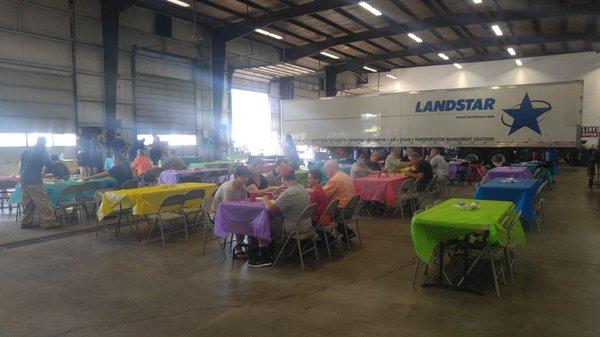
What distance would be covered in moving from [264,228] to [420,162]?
4360 millimetres

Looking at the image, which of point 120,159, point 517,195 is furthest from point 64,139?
point 517,195

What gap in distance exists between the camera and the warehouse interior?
11.4 ft

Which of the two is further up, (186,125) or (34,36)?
(34,36)

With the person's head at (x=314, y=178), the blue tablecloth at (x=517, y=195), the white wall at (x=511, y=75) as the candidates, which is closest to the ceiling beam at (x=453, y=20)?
the white wall at (x=511, y=75)

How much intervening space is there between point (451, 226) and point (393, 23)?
13811mm

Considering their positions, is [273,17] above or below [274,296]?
above

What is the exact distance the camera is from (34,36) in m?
11.4

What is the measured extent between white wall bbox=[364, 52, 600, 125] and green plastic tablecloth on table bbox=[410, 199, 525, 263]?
20412mm

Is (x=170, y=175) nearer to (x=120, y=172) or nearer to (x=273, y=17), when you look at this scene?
(x=120, y=172)

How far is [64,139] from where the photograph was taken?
1270 centimetres

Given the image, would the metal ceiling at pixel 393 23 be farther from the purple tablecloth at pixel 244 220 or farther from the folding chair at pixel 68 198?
the purple tablecloth at pixel 244 220

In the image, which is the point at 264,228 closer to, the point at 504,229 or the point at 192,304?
the point at 192,304

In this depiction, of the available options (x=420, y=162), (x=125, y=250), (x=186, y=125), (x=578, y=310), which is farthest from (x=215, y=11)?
(x=578, y=310)

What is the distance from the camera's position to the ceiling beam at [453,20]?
523 inches
